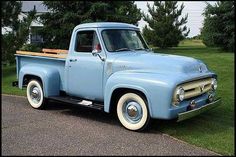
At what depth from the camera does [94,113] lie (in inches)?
326

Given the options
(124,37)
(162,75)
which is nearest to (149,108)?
(162,75)

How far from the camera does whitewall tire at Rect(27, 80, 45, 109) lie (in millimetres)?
8617

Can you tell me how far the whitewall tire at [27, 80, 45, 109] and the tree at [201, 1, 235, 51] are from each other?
17359 mm

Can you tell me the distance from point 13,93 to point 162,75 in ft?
20.1

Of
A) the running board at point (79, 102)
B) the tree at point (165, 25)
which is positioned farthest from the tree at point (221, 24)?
the running board at point (79, 102)

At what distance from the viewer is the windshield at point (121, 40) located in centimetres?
750

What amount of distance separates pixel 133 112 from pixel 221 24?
20.2 m

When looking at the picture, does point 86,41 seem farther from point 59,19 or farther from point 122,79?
point 59,19

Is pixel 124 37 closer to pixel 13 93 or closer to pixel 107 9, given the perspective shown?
pixel 13 93

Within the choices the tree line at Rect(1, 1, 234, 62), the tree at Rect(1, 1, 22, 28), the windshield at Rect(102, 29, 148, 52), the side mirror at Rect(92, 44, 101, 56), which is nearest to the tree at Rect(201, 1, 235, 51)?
the tree line at Rect(1, 1, 234, 62)

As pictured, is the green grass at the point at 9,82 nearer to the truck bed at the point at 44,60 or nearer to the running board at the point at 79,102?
the truck bed at the point at 44,60

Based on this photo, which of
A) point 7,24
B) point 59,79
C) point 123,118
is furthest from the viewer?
point 7,24

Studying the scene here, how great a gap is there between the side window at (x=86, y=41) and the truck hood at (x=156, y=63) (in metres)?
0.63

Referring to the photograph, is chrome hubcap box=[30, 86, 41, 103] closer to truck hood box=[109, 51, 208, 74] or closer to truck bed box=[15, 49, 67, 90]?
truck bed box=[15, 49, 67, 90]
